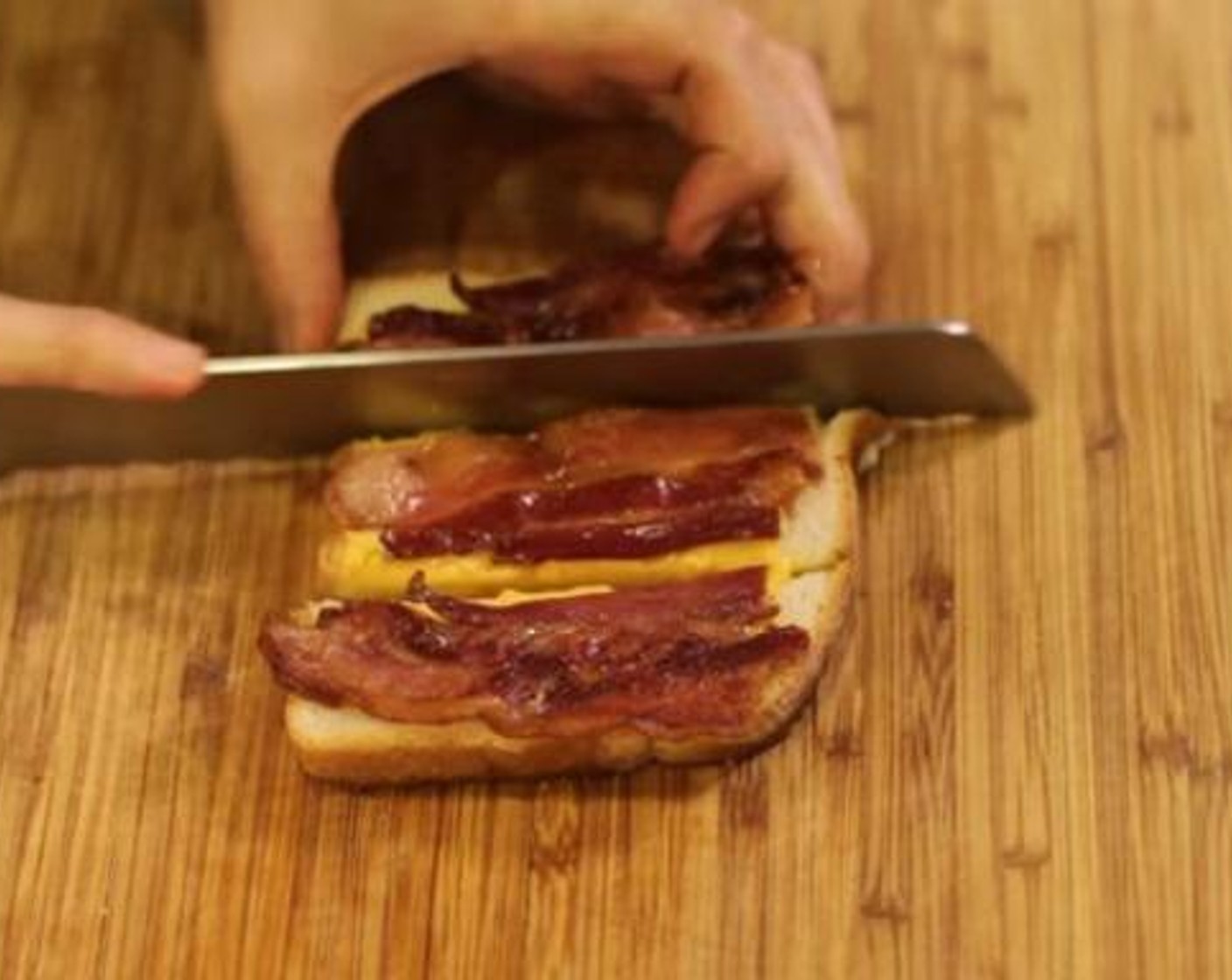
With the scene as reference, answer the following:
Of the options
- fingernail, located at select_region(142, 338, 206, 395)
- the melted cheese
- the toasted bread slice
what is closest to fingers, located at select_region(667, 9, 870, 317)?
the toasted bread slice

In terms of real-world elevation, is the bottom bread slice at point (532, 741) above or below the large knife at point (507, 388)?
below

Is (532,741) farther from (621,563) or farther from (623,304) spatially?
(623,304)

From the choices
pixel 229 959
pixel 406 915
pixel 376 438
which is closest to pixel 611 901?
pixel 406 915

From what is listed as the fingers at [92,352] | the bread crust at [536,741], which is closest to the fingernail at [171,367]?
the fingers at [92,352]

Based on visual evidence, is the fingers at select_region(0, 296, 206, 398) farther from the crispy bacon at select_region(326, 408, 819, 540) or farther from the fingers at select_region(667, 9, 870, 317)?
the fingers at select_region(667, 9, 870, 317)

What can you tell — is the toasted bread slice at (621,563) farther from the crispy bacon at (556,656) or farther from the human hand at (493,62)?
the human hand at (493,62)

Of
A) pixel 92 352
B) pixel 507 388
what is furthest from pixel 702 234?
pixel 92 352
